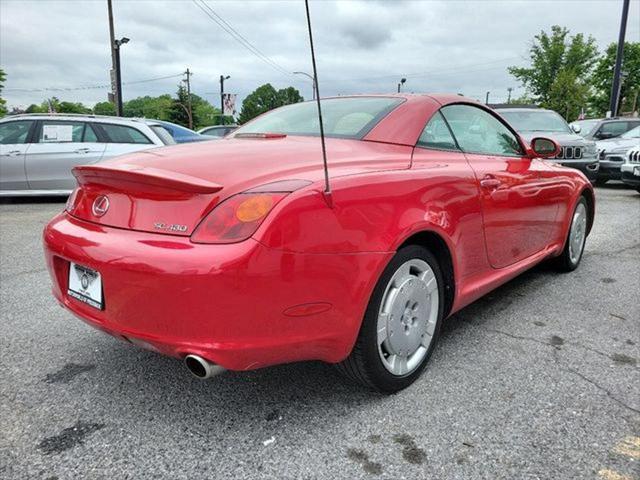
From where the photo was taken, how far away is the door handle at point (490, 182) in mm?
2783

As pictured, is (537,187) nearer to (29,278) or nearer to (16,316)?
(16,316)

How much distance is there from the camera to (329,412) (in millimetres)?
2176

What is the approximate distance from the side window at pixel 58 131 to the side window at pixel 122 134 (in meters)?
0.42

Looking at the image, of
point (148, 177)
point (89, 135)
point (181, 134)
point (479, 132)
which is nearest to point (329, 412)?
point (148, 177)

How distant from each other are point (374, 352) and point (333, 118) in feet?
4.26

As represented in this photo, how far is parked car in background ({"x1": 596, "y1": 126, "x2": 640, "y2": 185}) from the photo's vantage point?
1045cm

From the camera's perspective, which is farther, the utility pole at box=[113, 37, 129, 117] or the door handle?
the utility pole at box=[113, 37, 129, 117]

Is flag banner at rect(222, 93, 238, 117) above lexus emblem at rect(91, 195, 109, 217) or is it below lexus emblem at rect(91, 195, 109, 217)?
above

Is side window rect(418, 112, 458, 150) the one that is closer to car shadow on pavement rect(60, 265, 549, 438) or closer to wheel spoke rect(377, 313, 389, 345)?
wheel spoke rect(377, 313, 389, 345)

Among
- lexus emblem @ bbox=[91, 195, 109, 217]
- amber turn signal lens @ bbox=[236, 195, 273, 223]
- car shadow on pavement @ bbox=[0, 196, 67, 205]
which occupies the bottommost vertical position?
car shadow on pavement @ bbox=[0, 196, 67, 205]

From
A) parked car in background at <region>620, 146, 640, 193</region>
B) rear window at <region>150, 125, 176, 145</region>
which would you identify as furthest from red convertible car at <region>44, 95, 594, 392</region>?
parked car in background at <region>620, 146, 640, 193</region>

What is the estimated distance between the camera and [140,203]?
6.54 ft

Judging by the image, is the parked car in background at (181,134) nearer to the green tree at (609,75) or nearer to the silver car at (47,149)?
the silver car at (47,149)

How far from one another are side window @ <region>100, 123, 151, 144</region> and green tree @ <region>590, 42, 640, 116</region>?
37747 mm
